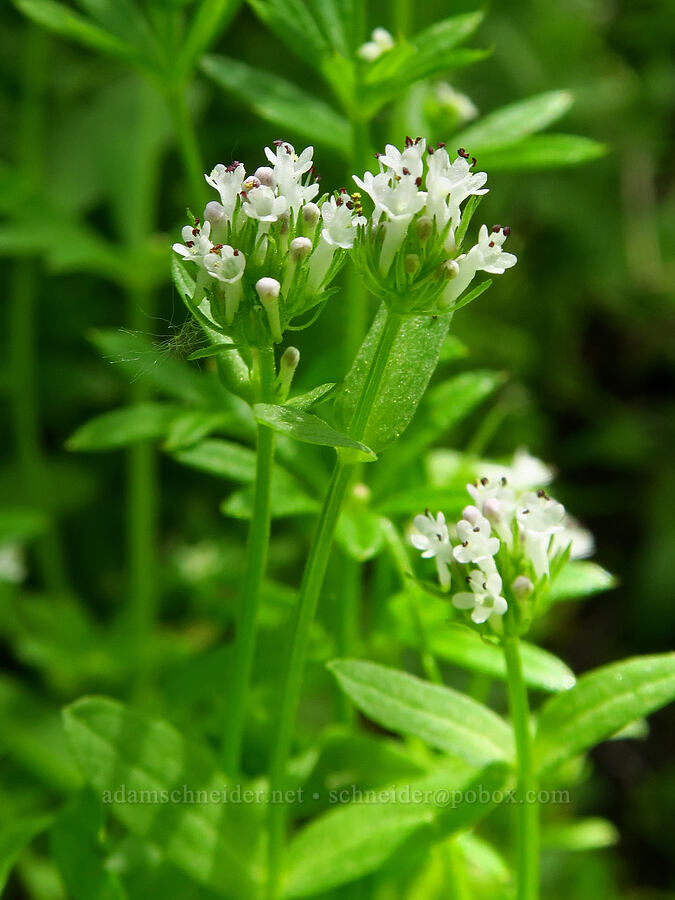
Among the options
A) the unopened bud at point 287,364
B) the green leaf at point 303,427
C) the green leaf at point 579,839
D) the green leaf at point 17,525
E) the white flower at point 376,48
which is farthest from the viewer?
the green leaf at point 17,525

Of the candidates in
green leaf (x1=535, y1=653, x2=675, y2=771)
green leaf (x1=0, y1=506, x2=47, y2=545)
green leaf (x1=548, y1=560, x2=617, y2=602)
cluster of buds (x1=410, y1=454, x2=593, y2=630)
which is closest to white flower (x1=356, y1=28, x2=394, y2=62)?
cluster of buds (x1=410, y1=454, x2=593, y2=630)

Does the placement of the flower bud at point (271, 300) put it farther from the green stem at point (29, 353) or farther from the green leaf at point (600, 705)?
the green stem at point (29, 353)

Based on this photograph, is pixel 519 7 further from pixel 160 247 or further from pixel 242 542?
pixel 242 542

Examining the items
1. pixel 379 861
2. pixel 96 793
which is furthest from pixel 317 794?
pixel 96 793

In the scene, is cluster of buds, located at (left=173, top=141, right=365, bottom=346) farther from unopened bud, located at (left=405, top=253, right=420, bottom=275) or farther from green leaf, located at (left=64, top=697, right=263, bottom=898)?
green leaf, located at (left=64, top=697, right=263, bottom=898)

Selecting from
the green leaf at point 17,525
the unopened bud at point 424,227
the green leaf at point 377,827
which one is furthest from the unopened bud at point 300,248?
the green leaf at point 17,525

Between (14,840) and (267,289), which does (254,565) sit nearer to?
(267,289)
